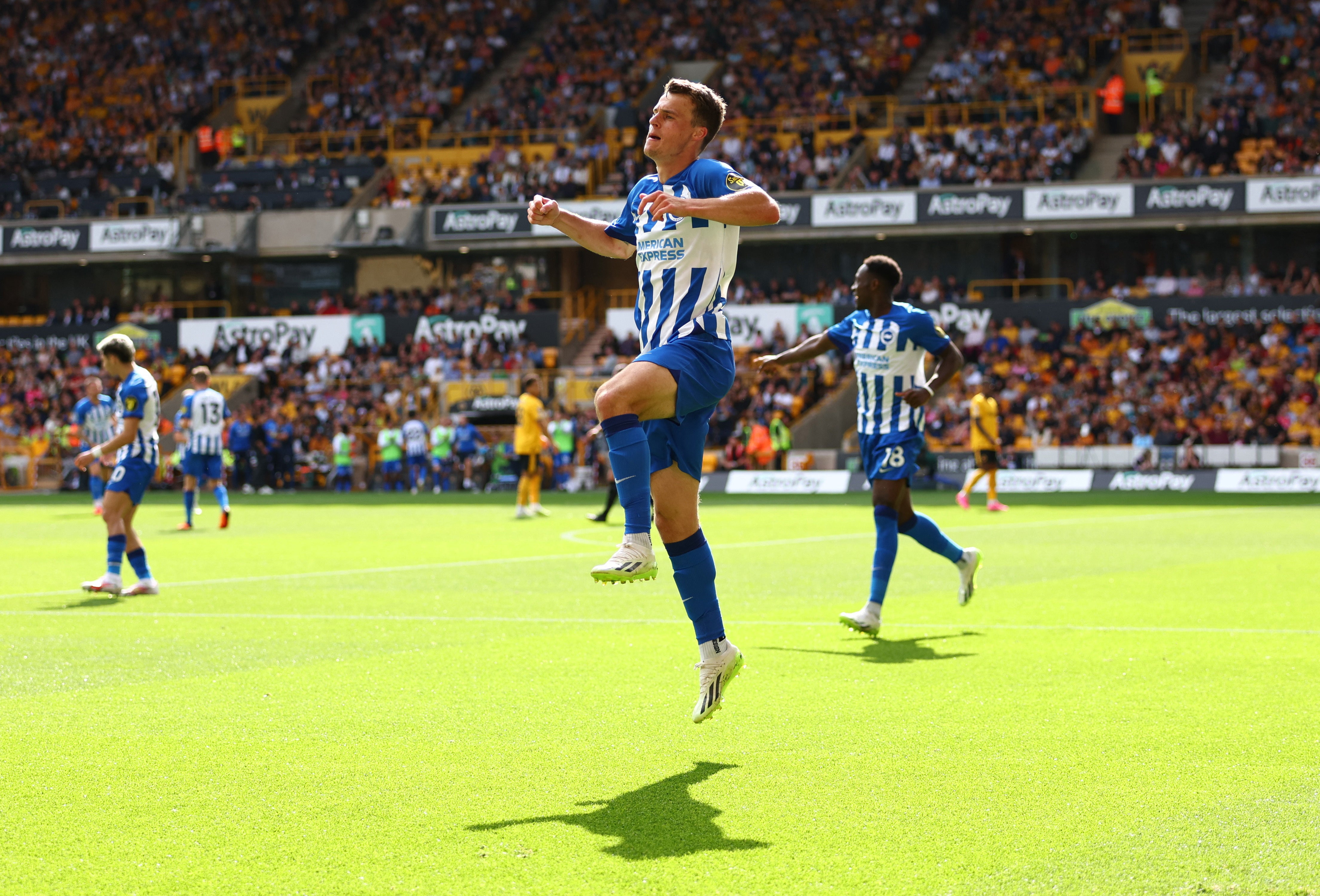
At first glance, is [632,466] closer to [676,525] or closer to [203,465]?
[676,525]

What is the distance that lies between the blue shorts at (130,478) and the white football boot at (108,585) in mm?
637

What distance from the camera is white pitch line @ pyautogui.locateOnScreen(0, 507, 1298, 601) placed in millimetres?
12781

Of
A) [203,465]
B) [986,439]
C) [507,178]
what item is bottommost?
[203,465]

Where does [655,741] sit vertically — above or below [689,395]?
below

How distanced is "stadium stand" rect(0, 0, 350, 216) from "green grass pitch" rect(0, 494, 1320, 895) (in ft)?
131

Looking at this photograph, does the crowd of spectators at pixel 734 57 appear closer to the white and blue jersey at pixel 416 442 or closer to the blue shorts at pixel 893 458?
the white and blue jersey at pixel 416 442

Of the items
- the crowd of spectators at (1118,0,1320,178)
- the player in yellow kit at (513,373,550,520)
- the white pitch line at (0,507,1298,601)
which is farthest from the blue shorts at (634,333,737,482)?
the crowd of spectators at (1118,0,1320,178)

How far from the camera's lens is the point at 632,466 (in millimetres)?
5465

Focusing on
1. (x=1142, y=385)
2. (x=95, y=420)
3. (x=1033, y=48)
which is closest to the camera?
(x=95, y=420)

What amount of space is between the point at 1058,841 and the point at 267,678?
444 cm

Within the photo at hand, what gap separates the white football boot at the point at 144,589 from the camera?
457 inches

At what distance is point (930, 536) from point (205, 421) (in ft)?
48.0

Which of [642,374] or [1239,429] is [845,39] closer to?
[1239,429]

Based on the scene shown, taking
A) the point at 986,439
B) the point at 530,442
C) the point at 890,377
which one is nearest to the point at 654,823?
the point at 890,377
